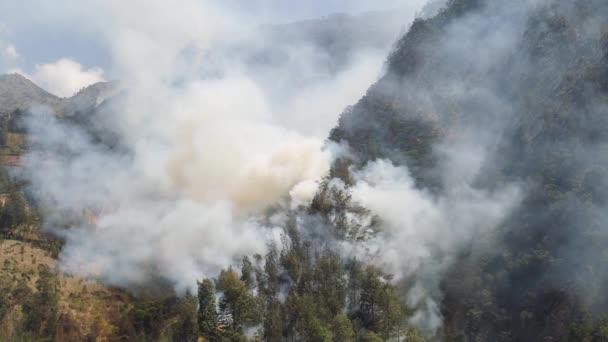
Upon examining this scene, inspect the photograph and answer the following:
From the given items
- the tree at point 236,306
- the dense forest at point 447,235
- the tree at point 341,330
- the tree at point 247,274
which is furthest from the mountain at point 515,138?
the tree at point 247,274

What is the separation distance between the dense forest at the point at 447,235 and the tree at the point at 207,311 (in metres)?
0.18

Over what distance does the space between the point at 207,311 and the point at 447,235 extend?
35302mm

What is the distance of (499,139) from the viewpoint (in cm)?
7538

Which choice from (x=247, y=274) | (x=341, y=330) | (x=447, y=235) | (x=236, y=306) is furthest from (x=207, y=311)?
(x=447, y=235)

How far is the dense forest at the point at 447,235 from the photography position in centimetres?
5534

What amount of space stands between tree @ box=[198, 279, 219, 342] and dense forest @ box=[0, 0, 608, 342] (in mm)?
176

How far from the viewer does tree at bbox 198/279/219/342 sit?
61562 millimetres

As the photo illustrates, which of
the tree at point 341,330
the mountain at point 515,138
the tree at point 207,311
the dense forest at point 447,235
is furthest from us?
the tree at point 207,311

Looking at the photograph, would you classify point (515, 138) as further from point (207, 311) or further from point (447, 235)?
point (207, 311)

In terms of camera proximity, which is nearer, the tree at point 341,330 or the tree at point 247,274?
the tree at point 341,330

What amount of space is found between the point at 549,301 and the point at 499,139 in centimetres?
2990

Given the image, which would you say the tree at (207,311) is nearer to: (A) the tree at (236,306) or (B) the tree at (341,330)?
(A) the tree at (236,306)

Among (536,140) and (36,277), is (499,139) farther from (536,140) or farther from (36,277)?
(36,277)

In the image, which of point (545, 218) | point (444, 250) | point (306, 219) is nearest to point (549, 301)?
Result: point (545, 218)
